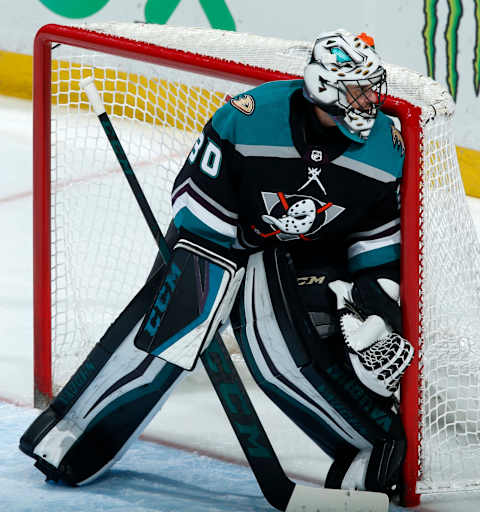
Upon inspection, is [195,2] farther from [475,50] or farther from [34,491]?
[34,491]

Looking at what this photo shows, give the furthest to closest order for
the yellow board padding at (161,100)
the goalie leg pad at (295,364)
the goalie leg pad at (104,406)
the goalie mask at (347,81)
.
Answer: the yellow board padding at (161,100)
the goalie leg pad at (104,406)
the goalie leg pad at (295,364)
the goalie mask at (347,81)

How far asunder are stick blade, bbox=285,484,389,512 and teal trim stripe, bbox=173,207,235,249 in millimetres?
557

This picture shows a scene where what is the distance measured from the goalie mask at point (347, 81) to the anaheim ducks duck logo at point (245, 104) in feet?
0.36

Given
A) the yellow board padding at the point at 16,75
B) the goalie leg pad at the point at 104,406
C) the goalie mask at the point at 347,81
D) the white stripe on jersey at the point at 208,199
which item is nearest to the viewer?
the goalie mask at the point at 347,81

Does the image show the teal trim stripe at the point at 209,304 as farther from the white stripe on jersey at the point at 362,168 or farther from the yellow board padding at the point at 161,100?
the yellow board padding at the point at 161,100

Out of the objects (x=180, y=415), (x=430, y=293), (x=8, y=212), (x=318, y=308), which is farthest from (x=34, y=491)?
(x=8, y=212)

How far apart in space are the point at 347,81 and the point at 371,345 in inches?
21.1

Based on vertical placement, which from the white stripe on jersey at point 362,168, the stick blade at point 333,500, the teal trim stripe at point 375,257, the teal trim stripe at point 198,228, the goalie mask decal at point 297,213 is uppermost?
the white stripe on jersey at point 362,168

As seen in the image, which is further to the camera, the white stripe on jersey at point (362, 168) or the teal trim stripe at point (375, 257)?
the teal trim stripe at point (375, 257)

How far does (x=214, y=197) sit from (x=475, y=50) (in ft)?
8.71

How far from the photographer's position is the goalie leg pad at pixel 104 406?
2.29 metres

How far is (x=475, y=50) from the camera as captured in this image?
4418 millimetres

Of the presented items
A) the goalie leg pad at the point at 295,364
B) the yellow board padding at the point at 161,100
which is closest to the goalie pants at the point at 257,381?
the goalie leg pad at the point at 295,364

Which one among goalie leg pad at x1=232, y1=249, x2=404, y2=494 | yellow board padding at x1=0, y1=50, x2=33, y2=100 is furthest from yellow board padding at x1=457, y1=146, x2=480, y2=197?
goalie leg pad at x1=232, y1=249, x2=404, y2=494
